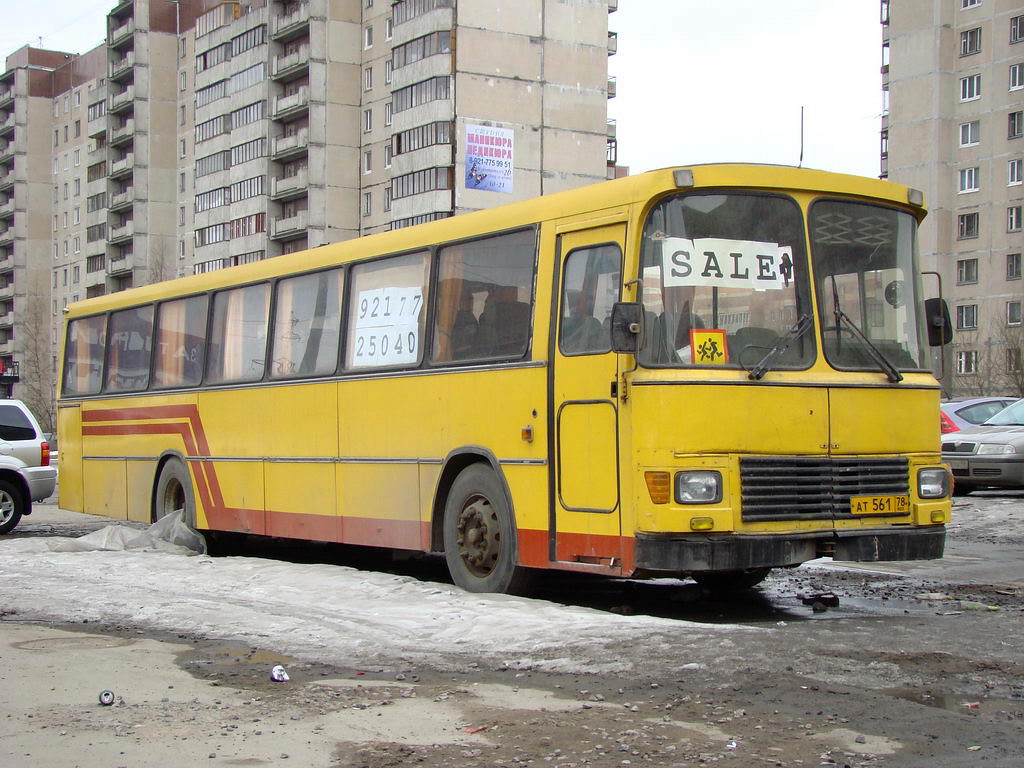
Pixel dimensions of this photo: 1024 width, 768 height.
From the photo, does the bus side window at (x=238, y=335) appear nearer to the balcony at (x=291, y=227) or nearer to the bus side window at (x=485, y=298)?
the bus side window at (x=485, y=298)

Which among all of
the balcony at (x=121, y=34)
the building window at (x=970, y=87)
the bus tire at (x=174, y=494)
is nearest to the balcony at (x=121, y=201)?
the balcony at (x=121, y=34)

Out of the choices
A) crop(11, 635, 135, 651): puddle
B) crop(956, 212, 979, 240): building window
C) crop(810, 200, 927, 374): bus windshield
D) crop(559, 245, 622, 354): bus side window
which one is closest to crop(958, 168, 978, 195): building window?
crop(956, 212, 979, 240): building window

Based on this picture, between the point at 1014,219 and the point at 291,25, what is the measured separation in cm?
4501

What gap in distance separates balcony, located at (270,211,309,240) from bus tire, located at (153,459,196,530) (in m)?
72.9

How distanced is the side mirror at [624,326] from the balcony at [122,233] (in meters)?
107

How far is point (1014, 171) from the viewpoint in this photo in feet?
270

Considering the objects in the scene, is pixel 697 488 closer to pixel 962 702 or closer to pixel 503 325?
pixel 503 325

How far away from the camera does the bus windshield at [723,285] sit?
9891 mm

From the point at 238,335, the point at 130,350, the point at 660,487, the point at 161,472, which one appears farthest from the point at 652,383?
the point at 130,350

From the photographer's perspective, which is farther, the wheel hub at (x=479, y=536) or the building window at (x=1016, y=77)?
the building window at (x=1016, y=77)

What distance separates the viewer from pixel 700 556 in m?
9.66

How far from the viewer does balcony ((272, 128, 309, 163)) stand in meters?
89.5

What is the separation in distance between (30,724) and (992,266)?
3259 inches

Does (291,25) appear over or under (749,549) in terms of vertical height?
over
